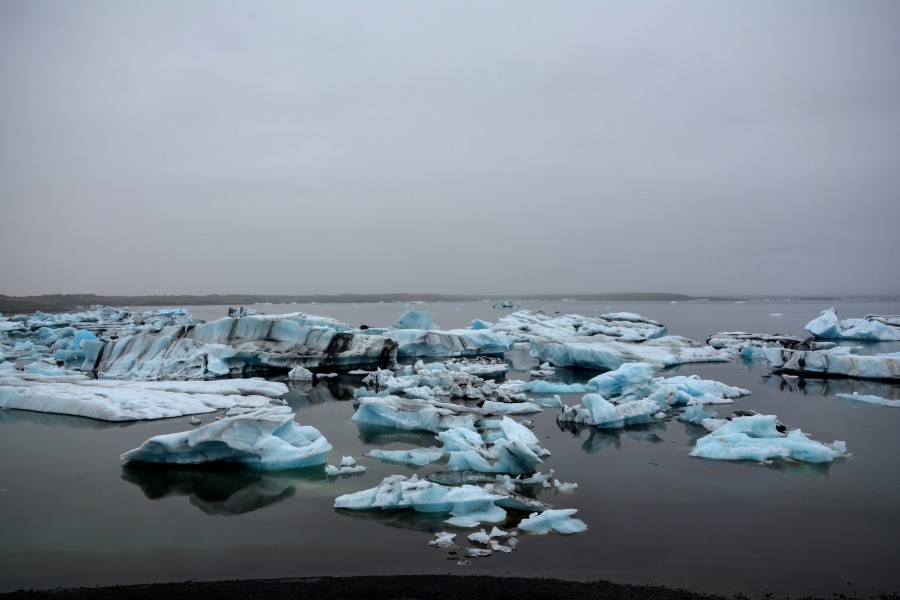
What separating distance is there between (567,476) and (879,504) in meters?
3.29

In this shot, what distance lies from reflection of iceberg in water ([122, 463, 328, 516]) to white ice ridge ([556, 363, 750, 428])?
5.13 m

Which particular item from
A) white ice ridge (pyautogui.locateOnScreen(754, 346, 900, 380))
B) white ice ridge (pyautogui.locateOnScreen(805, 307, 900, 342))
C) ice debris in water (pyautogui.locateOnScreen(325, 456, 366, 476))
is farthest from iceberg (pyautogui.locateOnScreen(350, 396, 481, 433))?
white ice ridge (pyautogui.locateOnScreen(805, 307, 900, 342))

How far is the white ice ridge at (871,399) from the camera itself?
11438 millimetres

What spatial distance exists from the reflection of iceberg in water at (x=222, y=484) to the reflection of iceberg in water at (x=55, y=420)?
9.62 feet

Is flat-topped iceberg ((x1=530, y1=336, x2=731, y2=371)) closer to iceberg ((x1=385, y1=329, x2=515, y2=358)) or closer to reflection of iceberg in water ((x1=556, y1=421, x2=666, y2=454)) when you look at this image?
iceberg ((x1=385, y1=329, x2=515, y2=358))

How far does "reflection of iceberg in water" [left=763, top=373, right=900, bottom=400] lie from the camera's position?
13180 mm

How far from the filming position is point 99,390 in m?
11.0

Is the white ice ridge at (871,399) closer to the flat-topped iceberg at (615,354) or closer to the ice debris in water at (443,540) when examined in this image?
the flat-topped iceberg at (615,354)

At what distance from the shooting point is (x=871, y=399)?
11.9m

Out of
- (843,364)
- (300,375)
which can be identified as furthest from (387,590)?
(843,364)

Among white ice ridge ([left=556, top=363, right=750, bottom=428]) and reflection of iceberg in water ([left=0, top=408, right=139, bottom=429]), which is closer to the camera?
reflection of iceberg in water ([left=0, top=408, right=139, bottom=429])

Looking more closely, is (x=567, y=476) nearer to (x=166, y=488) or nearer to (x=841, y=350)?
(x=166, y=488)

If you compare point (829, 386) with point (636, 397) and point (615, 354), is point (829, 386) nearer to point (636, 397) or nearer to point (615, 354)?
point (615, 354)

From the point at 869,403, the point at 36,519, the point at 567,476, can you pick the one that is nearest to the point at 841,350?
the point at 869,403
